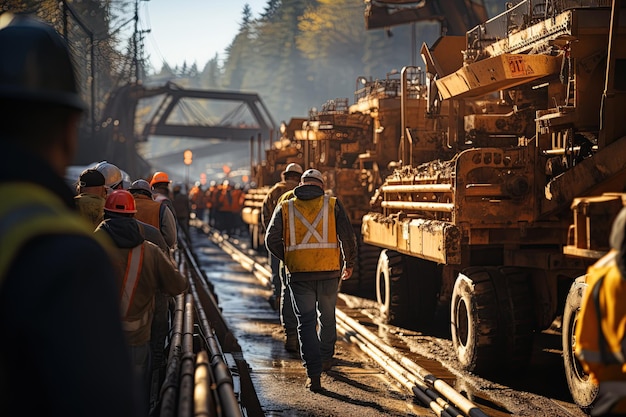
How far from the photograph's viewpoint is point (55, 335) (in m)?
1.75

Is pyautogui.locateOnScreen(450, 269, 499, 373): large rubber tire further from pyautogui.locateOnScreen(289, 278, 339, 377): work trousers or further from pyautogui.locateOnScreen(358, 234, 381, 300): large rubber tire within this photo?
pyautogui.locateOnScreen(358, 234, 381, 300): large rubber tire

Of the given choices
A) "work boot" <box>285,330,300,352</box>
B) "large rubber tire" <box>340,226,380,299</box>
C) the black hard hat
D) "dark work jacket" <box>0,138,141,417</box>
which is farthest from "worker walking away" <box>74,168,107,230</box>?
"large rubber tire" <box>340,226,380,299</box>

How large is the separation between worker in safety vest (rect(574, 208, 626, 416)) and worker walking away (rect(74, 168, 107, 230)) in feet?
14.8

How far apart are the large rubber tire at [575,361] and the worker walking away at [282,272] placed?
133 inches

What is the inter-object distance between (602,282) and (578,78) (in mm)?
5709

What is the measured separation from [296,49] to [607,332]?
A: 108071 millimetres

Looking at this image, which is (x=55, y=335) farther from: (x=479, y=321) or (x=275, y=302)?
(x=275, y=302)

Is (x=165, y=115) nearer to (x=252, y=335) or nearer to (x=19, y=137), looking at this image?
(x=252, y=335)

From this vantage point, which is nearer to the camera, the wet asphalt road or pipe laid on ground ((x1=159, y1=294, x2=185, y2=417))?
pipe laid on ground ((x1=159, y1=294, x2=185, y2=417))

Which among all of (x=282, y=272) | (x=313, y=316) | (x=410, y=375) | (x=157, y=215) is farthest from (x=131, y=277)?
(x=282, y=272)

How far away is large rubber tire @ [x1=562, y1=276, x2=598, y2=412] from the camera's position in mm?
7484

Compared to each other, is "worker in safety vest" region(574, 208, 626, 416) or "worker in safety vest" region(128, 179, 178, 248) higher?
"worker in safety vest" region(128, 179, 178, 248)

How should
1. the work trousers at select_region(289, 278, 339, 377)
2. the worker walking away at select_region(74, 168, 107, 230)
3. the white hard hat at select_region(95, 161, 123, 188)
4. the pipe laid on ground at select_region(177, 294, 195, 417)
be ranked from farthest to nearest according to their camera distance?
1. the white hard hat at select_region(95, 161, 123, 188)
2. the work trousers at select_region(289, 278, 339, 377)
3. the worker walking away at select_region(74, 168, 107, 230)
4. the pipe laid on ground at select_region(177, 294, 195, 417)

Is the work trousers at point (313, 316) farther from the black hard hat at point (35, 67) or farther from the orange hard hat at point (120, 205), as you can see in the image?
the black hard hat at point (35, 67)
